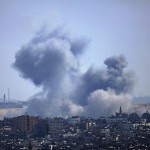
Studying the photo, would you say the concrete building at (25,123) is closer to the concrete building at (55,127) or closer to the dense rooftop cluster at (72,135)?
the dense rooftop cluster at (72,135)

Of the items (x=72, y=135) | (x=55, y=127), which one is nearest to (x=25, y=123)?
(x=55, y=127)

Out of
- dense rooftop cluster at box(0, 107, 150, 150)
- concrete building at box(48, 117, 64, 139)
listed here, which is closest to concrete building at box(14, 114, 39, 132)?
dense rooftop cluster at box(0, 107, 150, 150)

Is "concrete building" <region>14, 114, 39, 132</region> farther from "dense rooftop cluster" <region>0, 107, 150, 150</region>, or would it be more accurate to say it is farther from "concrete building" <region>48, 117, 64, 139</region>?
"concrete building" <region>48, 117, 64, 139</region>

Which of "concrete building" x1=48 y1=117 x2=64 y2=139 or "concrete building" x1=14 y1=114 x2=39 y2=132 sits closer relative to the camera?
"concrete building" x1=48 y1=117 x2=64 y2=139

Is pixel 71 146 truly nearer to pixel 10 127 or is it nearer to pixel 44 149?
pixel 44 149

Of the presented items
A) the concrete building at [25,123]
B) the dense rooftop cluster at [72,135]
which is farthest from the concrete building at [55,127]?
the concrete building at [25,123]

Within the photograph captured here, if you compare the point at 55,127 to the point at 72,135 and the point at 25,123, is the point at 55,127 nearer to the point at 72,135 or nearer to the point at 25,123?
the point at 25,123

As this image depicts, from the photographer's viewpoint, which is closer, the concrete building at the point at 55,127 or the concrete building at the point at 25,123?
the concrete building at the point at 55,127

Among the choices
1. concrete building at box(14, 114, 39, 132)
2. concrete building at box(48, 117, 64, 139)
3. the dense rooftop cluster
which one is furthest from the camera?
concrete building at box(14, 114, 39, 132)

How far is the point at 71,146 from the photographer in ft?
75.5

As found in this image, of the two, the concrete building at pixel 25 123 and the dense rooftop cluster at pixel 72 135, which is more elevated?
the concrete building at pixel 25 123

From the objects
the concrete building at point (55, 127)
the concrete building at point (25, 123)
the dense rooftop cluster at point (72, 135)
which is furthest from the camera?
the concrete building at point (25, 123)

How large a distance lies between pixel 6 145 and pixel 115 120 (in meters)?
19.1

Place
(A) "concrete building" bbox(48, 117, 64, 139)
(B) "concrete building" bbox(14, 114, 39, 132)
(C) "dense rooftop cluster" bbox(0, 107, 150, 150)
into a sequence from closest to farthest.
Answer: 1. (C) "dense rooftop cluster" bbox(0, 107, 150, 150)
2. (A) "concrete building" bbox(48, 117, 64, 139)
3. (B) "concrete building" bbox(14, 114, 39, 132)
